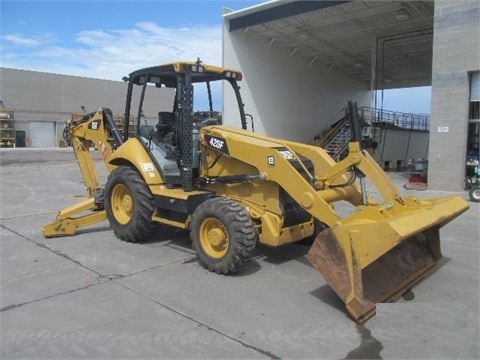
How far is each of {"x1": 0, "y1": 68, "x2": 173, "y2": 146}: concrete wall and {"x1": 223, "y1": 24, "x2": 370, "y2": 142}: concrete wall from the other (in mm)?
26425

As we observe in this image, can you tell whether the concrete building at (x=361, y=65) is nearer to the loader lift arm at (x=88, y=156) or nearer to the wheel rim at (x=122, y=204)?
the loader lift arm at (x=88, y=156)

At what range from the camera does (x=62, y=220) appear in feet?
24.0

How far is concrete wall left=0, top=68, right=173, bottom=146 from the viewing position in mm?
43344

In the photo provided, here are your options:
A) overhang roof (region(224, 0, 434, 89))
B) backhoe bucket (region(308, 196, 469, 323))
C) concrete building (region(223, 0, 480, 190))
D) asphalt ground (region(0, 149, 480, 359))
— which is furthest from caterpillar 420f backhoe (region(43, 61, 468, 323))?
overhang roof (region(224, 0, 434, 89))

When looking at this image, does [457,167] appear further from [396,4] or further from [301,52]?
[301,52]

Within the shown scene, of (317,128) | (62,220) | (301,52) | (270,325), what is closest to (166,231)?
(62,220)

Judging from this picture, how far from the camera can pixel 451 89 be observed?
14211 mm

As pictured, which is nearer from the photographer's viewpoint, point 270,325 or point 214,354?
point 214,354

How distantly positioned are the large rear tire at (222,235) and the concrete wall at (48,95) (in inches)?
1706

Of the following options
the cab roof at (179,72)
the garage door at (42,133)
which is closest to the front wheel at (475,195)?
the cab roof at (179,72)

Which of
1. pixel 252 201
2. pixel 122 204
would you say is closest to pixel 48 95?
pixel 122 204

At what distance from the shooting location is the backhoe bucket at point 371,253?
4184mm

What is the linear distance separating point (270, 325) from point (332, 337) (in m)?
0.55

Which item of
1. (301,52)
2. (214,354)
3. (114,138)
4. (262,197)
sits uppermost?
(301,52)
